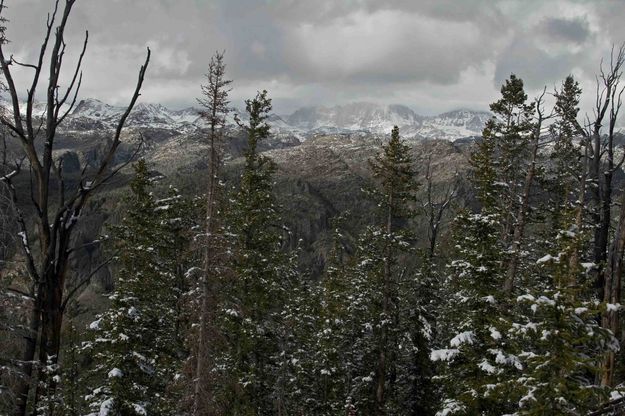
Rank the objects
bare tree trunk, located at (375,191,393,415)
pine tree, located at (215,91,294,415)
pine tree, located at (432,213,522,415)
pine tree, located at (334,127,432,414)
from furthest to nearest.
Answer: pine tree, located at (334,127,432,414) < bare tree trunk, located at (375,191,393,415) < pine tree, located at (215,91,294,415) < pine tree, located at (432,213,522,415)

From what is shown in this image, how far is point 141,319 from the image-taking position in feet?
59.7

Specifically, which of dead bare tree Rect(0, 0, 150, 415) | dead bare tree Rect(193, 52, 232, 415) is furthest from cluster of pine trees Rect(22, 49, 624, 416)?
dead bare tree Rect(0, 0, 150, 415)

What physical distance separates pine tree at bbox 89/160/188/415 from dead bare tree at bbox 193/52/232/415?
2439 mm

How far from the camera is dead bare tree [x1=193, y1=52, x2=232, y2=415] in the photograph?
1554cm

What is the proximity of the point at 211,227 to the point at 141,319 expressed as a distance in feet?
16.0

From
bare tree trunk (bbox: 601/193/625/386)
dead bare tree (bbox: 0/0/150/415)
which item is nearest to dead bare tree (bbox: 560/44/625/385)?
bare tree trunk (bbox: 601/193/625/386)

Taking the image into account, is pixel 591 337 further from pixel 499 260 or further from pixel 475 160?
pixel 475 160

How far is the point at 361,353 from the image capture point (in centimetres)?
2886

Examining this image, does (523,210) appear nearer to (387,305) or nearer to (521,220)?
(521,220)

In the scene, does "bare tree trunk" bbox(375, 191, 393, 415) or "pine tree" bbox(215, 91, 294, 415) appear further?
"bare tree trunk" bbox(375, 191, 393, 415)

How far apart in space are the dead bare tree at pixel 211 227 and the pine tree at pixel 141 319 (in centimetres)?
244

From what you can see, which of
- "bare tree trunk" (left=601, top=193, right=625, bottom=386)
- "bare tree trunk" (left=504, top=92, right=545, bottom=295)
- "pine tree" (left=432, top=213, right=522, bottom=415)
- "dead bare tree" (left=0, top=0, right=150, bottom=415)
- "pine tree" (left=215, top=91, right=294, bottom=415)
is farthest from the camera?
"pine tree" (left=215, top=91, right=294, bottom=415)

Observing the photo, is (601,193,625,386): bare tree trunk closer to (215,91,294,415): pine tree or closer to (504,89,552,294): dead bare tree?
(504,89,552,294): dead bare tree

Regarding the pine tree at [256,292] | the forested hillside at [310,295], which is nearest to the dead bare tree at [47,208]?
the forested hillside at [310,295]
